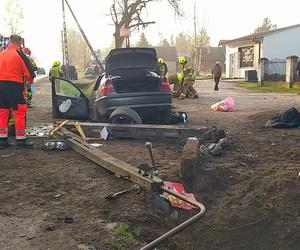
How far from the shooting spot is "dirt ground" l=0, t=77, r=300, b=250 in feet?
13.2

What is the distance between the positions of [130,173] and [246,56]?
40391 millimetres

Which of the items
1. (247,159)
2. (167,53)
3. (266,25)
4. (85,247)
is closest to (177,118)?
(247,159)

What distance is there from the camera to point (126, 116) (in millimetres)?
8930

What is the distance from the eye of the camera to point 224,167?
602cm

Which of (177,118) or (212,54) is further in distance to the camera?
(212,54)

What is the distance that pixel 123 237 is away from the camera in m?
3.87

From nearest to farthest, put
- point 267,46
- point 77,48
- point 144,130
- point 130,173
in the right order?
point 130,173 < point 144,130 < point 267,46 < point 77,48

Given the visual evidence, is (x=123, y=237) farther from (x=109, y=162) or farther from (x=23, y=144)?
(x=23, y=144)

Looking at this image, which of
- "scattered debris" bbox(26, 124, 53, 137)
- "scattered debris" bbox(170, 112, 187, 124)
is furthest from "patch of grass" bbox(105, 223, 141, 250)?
"scattered debris" bbox(170, 112, 187, 124)

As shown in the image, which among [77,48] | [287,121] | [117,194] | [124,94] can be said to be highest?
[77,48]

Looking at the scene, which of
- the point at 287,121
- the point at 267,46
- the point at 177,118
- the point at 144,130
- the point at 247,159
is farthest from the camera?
the point at 267,46

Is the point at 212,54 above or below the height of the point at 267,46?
above

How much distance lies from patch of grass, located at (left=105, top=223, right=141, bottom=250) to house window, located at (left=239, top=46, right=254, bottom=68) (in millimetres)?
40194

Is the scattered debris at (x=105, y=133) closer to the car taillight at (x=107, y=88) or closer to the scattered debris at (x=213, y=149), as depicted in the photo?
the car taillight at (x=107, y=88)
